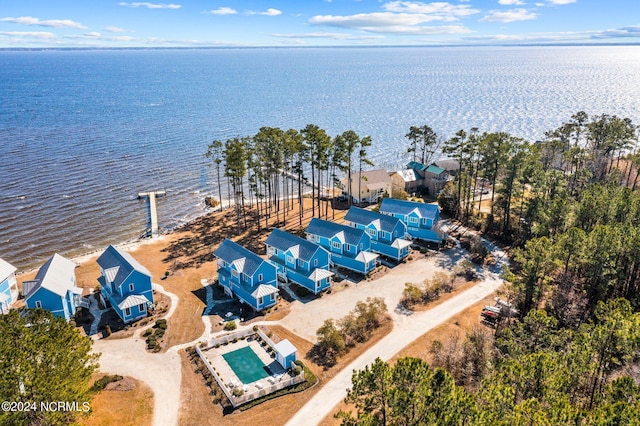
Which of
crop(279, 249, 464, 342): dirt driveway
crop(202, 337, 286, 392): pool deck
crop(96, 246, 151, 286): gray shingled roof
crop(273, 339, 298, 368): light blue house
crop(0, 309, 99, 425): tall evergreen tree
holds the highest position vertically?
crop(0, 309, 99, 425): tall evergreen tree

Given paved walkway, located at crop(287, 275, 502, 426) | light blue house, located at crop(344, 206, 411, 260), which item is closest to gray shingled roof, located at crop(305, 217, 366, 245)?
light blue house, located at crop(344, 206, 411, 260)

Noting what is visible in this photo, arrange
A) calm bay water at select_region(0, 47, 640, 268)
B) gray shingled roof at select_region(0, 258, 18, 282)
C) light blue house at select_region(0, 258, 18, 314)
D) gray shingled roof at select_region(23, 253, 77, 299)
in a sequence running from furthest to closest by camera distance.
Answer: calm bay water at select_region(0, 47, 640, 268) < gray shingled roof at select_region(0, 258, 18, 282) < light blue house at select_region(0, 258, 18, 314) < gray shingled roof at select_region(23, 253, 77, 299)

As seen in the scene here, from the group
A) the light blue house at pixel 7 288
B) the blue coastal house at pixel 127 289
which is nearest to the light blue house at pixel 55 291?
the light blue house at pixel 7 288

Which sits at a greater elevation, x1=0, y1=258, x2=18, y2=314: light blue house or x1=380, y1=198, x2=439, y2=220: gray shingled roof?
x1=380, y1=198, x2=439, y2=220: gray shingled roof

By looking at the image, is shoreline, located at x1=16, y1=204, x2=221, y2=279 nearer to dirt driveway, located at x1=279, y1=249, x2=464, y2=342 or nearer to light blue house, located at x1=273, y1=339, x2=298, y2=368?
dirt driveway, located at x1=279, y1=249, x2=464, y2=342

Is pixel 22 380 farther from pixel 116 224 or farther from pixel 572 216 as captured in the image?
pixel 572 216

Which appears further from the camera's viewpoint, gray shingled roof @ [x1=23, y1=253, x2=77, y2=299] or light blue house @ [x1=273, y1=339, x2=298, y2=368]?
gray shingled roof @ [x1=23, y1=253, x2=77, y2=299]

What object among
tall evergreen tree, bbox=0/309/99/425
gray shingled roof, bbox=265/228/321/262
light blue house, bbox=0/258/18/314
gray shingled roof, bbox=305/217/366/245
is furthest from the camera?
gray shingled roof, bbox=305/217/366/245
